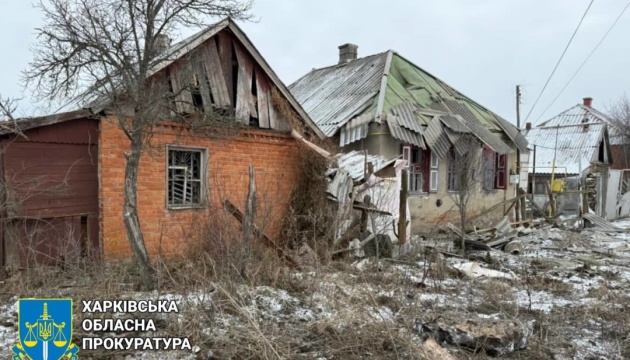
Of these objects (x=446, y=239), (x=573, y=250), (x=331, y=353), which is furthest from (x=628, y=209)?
(x=331, y=353)

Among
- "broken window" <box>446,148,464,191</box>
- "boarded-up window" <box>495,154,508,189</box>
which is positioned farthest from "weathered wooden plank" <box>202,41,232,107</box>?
"boarded-up window" <box>495,154,508,189</box>

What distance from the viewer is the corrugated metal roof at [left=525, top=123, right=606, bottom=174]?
26328 mm

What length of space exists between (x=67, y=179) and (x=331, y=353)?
5423 millimetres

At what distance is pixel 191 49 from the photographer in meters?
8.16

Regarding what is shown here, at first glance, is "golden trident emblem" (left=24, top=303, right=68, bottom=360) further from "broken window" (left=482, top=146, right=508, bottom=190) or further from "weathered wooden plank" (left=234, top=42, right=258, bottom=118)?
"broken window" (left=482, top=146, right=508, bottom=190)

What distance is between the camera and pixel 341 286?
5.81 meters

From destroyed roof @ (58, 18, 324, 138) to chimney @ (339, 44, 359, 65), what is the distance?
9.77 m

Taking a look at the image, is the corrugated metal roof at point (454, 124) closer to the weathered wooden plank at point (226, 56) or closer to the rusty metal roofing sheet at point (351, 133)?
the rusty metal roofing sheet at point (351, 133)

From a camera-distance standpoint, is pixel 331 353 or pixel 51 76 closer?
pixel 331 353

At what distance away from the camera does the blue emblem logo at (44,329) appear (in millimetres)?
3549

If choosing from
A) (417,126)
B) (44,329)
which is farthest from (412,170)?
(44,329)

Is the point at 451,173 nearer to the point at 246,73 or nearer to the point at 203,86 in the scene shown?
the point at 246,73

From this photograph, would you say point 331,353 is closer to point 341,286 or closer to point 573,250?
point 341,286

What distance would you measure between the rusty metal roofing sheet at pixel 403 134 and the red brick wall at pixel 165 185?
10.6 ft
